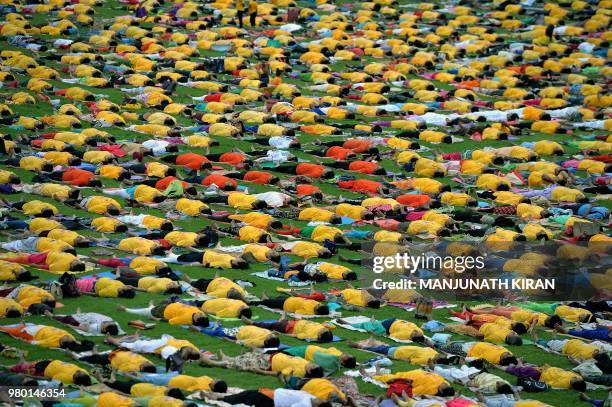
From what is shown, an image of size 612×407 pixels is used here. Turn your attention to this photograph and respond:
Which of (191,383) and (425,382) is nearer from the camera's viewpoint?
(191,383)

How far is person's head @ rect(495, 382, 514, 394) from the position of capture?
24.6 metres

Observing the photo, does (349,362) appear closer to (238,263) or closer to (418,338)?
(418,338)

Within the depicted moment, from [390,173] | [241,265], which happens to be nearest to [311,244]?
[241,265]

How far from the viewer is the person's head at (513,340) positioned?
2711 centimetres

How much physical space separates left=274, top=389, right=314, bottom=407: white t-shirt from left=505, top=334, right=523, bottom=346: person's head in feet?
19.4

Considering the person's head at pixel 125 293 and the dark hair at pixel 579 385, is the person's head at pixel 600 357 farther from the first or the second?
the person's head at pixel 125 293

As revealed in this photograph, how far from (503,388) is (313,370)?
3.68 meters

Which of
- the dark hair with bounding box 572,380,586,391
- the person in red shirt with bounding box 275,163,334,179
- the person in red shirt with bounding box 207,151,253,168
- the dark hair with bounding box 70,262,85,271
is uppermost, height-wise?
the person in red shirt with bounding box 207,151,253,168

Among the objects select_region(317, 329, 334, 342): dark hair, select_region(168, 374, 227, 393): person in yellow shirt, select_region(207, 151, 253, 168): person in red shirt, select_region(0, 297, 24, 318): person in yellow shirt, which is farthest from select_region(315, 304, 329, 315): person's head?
select_region(207, 151, 253, 168): person in red shirt

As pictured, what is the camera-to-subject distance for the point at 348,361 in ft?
82.6

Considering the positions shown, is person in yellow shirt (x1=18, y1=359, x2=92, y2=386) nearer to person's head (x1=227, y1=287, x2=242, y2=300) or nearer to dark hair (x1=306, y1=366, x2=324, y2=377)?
dark hair (x1=306, y1=366, x2=324, y2=377)

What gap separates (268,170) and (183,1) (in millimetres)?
19222

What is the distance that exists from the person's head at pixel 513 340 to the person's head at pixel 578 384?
2.13 m

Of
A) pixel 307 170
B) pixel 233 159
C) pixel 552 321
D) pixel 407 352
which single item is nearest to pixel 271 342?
pixel 407 352
